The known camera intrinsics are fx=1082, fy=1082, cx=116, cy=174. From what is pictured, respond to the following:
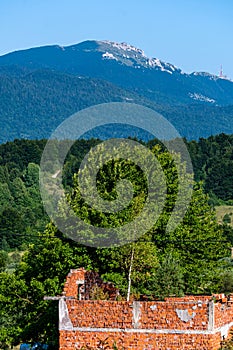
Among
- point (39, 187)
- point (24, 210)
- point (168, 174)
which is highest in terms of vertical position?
point (39, 187)

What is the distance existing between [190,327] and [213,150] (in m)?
129

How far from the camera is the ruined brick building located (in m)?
23.5

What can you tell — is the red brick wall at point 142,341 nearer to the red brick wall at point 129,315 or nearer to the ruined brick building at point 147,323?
the ruined brick building at point 147,323

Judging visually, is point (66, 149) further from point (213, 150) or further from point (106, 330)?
point (106, 330)

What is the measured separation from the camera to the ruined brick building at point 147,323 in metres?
23.5

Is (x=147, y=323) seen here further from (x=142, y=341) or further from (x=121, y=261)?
(x=121, y=261)

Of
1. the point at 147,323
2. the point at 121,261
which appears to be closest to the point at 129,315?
the point at 147,323

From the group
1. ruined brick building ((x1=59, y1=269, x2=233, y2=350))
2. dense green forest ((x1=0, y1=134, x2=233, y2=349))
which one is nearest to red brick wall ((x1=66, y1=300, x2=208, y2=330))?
ruined brick building ((x1=59, y1=269, x2=233, y2=350))

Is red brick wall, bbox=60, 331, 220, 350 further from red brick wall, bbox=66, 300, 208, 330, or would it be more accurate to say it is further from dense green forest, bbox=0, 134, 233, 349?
dense green forest, bbox=0, 134, 233, 349

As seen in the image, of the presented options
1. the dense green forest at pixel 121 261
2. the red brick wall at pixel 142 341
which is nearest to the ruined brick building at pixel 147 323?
the red brick wall at pixel 142 341

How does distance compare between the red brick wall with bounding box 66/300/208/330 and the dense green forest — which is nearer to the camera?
the red brick wall with bounding box 66/300/208/330

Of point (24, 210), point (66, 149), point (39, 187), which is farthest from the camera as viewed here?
point (66, 149)

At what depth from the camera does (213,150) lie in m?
152

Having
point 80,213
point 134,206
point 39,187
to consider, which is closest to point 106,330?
point 134,206
